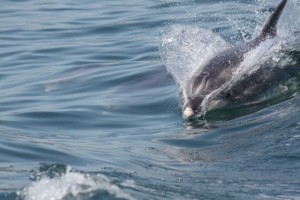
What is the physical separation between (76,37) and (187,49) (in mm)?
4832

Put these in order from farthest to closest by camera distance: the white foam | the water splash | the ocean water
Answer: the water splash, the ocean water, the white foam

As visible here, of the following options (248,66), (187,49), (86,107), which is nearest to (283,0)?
(248,66)

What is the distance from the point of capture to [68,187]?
6.86 metres

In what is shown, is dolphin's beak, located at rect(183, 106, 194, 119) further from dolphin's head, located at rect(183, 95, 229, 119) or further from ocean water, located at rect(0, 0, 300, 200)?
ocean water, located at rect(0, 0, 300, 200)

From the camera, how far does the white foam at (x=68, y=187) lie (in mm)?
6797

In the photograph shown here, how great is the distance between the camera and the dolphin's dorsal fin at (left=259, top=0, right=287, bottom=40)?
12.2 m

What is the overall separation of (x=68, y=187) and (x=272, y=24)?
6046mm

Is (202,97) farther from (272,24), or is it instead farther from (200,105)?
(272,24)

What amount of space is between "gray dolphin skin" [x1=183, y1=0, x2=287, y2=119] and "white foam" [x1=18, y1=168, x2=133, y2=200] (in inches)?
152

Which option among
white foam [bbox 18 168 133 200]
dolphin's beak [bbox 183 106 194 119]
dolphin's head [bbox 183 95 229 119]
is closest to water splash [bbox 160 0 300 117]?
dolphin's head [bbox 183 95 229 119]

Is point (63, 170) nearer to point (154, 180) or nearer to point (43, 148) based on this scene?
point (154, 180)

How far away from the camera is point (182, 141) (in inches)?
385

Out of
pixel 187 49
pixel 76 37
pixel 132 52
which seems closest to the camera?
pixel 187 49

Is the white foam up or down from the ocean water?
down
